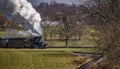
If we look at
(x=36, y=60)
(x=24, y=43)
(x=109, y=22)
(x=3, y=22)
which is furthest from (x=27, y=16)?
(x=109, y=22)

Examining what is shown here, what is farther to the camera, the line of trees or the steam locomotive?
the steam locomotive

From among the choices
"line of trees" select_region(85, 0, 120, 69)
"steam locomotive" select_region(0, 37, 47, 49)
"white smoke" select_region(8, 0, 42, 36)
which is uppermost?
"white smoke" select_region(8, 0, 42, 36)

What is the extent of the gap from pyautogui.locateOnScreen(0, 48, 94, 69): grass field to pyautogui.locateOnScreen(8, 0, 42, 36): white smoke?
46.2 ft

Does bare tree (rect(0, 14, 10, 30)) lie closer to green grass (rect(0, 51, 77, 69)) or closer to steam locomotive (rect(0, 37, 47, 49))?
steam locomotive (rect(0, 37, 47, 49))

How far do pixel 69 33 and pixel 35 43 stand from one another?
874 inches

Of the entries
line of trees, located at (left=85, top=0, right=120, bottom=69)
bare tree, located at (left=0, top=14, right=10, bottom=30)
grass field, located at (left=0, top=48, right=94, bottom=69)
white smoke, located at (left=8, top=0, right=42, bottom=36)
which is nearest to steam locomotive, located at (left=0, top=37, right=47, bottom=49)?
white smoke, located at (left=8, top=0, right=42, bottom=36)

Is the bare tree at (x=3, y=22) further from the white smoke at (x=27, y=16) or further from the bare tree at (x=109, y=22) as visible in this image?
the bare tree at (x=109, y=22)

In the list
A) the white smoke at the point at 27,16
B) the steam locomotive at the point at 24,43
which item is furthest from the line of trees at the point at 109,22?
the white smoke at the point at 27,16

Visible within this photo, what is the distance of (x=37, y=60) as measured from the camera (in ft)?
116

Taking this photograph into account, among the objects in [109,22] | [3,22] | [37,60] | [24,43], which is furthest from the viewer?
[3,22]

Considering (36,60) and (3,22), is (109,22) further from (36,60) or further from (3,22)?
(3,22)

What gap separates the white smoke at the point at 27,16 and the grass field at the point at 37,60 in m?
14.1

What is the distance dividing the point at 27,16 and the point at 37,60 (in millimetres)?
20155

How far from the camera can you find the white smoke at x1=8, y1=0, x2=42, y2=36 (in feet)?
174
